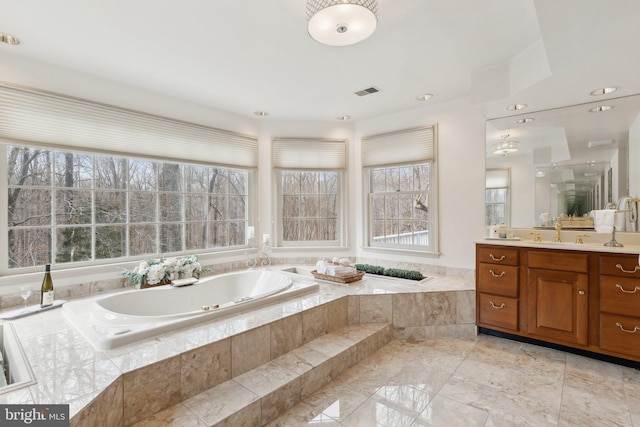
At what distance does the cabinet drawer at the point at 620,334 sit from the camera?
2230 millimetres

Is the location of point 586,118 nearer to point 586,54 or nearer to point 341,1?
point 586,54

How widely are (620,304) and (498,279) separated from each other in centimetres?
80

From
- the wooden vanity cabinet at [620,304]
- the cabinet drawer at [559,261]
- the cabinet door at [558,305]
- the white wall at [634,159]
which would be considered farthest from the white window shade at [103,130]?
the white wall at [634,159]

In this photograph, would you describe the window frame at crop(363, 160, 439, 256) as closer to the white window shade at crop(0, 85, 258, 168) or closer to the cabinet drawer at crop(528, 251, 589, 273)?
the cabinet drawer at crop(528, 251, 589, 273)

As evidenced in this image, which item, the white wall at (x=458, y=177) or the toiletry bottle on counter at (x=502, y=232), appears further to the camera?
the white wall at (x=458, y=177)

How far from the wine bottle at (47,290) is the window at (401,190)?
127 inches

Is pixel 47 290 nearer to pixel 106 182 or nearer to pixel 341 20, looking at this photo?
pixel 106 182

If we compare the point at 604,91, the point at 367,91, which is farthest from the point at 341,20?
the point at 604,91

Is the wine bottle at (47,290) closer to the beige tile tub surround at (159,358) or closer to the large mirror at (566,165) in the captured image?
the beige tile tub surround at (159,358)

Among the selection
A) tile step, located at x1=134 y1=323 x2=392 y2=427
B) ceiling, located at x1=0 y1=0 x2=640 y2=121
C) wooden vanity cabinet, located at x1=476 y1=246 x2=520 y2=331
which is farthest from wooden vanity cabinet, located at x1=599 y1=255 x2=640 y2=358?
tile step, located at x1=134 y1=323 x2=392 y2=427

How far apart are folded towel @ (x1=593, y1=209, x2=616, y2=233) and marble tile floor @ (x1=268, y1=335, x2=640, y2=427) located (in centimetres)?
108

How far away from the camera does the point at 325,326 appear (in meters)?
2.55

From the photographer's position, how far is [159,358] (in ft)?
5.27

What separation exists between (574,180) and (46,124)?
180 inches
